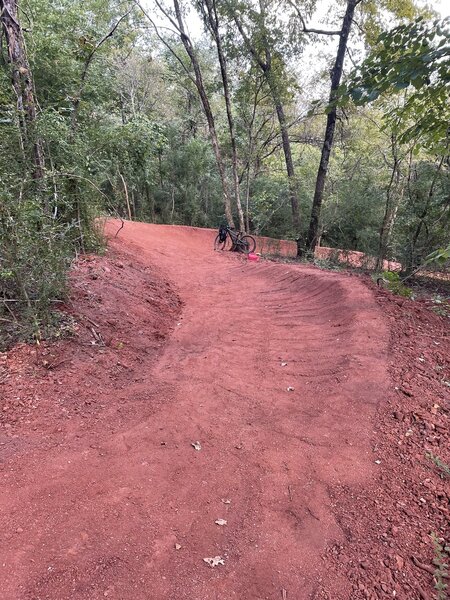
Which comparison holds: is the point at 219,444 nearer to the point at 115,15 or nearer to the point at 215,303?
the point at 215,303

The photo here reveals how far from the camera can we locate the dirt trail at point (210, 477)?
5.39ft

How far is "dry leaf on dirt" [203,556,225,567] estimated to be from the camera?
1717 millimetres

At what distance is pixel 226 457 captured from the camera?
241 cm

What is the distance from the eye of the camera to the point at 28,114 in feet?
11.6

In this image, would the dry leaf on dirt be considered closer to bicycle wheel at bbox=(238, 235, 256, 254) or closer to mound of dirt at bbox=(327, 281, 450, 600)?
mound of dirt at bbox=(327, 281, 450, 600)

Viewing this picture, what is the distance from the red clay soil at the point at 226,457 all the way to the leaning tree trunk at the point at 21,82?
4.99 feet

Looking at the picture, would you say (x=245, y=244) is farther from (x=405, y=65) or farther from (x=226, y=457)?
(x=226, y=457)

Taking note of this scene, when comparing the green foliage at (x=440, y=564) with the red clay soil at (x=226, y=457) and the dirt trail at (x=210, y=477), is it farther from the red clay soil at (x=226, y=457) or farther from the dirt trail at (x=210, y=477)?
the dirt trail at (x=210, y=477)

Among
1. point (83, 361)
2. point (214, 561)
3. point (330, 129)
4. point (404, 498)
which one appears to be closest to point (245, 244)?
point (330, 129)

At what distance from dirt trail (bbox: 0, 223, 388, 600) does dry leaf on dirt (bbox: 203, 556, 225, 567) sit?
2cm

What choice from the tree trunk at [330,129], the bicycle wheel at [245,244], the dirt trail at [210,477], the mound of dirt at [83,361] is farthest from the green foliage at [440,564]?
the bicycle wheel at [245,244]

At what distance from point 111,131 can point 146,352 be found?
12.5 ft

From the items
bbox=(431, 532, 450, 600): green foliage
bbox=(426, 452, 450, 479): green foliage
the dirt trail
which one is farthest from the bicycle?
bbox=(431, 532, 450, 600): green foliage

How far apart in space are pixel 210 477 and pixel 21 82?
396cm
